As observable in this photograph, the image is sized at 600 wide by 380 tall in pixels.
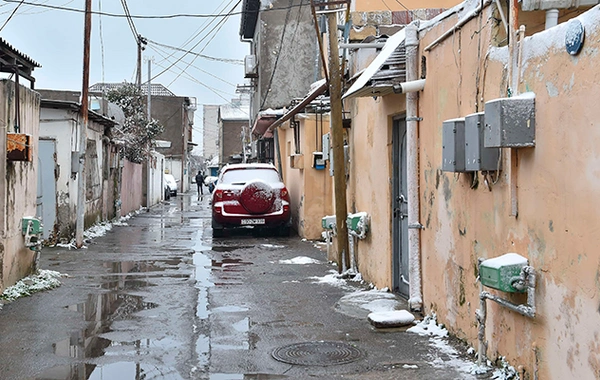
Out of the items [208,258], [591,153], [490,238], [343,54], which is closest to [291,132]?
[208,258]

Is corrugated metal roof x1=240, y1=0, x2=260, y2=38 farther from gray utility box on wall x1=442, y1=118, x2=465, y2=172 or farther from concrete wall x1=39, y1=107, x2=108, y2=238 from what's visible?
gray utility box on wall x1=442, y1=118, x2=465, y2=172

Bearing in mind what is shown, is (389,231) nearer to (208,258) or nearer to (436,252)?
(436,252)

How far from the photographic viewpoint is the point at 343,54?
411 inches

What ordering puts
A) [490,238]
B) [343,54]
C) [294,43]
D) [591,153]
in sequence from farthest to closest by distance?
[294,43] → [343,54] → [490,238] → [591,153]

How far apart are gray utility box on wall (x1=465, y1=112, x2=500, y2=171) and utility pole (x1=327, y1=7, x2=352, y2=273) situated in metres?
4.72

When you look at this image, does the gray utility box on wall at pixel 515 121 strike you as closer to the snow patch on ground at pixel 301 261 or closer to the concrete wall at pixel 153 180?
the snow patch on ground at pixel 301 261

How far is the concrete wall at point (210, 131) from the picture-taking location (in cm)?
9819

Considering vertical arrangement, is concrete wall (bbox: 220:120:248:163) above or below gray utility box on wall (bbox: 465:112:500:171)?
above

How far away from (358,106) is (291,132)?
922 centimetres

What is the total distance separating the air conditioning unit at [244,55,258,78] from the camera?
31062mm

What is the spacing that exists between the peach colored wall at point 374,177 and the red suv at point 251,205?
5.28 m

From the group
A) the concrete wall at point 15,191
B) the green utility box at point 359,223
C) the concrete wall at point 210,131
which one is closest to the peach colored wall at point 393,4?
the green utility box at point 359,223

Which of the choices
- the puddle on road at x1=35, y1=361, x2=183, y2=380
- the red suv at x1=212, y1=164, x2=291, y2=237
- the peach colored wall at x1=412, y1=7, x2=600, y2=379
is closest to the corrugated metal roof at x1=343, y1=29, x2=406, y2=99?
the peach colored wall at x1=412, y1=7, x2=600, y2=379

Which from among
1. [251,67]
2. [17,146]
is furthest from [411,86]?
[251,67]
